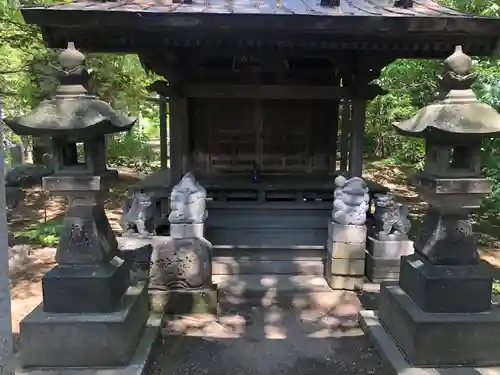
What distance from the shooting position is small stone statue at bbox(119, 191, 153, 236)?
6.86 meters

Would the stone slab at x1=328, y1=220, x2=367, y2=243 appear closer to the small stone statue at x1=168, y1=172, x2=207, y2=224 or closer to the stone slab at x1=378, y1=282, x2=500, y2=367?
the small stone statue at x1=168, y1=172, x2=207, y2=224

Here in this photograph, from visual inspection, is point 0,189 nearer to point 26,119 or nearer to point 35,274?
point 26,119

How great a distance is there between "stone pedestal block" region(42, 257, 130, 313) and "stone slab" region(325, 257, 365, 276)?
3.59 m

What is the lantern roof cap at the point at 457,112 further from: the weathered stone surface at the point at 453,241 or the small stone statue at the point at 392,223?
the small stone statue at the point at 392,223

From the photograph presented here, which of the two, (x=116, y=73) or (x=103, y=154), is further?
(x=116, y=73)

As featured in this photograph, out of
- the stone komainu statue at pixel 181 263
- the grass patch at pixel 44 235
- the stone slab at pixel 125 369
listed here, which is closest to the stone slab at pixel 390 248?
the stone komainu statue at pixel 181 263

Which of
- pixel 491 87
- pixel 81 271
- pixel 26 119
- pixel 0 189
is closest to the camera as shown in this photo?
pixel 0 189

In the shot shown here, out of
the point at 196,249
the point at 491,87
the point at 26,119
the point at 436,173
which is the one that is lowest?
the point at 196,249

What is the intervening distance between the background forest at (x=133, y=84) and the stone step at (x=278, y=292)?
318 cm

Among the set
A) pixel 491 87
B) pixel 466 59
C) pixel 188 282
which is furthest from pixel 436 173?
pixel 491 87

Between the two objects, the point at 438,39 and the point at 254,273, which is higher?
the point at 438,39

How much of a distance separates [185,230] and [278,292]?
1.71 meters

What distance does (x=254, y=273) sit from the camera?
24.3ft

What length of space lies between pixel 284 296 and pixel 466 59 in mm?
4071
